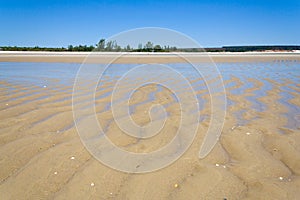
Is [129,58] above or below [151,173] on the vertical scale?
below

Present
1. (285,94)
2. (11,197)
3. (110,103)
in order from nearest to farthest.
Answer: (11,197) → (110,103) → (285,94)

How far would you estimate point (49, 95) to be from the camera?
6617 mm

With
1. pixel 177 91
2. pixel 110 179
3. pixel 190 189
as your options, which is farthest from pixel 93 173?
pixel 177 91

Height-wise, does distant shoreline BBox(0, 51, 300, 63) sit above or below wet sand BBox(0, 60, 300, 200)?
below

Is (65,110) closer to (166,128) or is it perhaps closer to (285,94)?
(166,128)

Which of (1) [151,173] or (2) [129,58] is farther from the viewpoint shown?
(2) [129,58]

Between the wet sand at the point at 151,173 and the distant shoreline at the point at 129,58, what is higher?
the wet sand at the point at 151,173

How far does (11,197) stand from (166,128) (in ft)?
7.60

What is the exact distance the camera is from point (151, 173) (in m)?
2.69

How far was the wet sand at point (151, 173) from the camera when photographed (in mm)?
2361

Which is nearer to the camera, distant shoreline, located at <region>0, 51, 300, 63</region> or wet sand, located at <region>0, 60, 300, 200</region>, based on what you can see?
wet sand, located at <region>0, 60, 300, 200</region>

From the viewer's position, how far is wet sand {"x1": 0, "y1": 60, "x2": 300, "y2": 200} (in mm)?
2361

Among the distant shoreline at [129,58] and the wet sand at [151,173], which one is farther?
the distant shoreline at [129,58]

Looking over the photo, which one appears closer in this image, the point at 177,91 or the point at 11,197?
the point at 11,197
